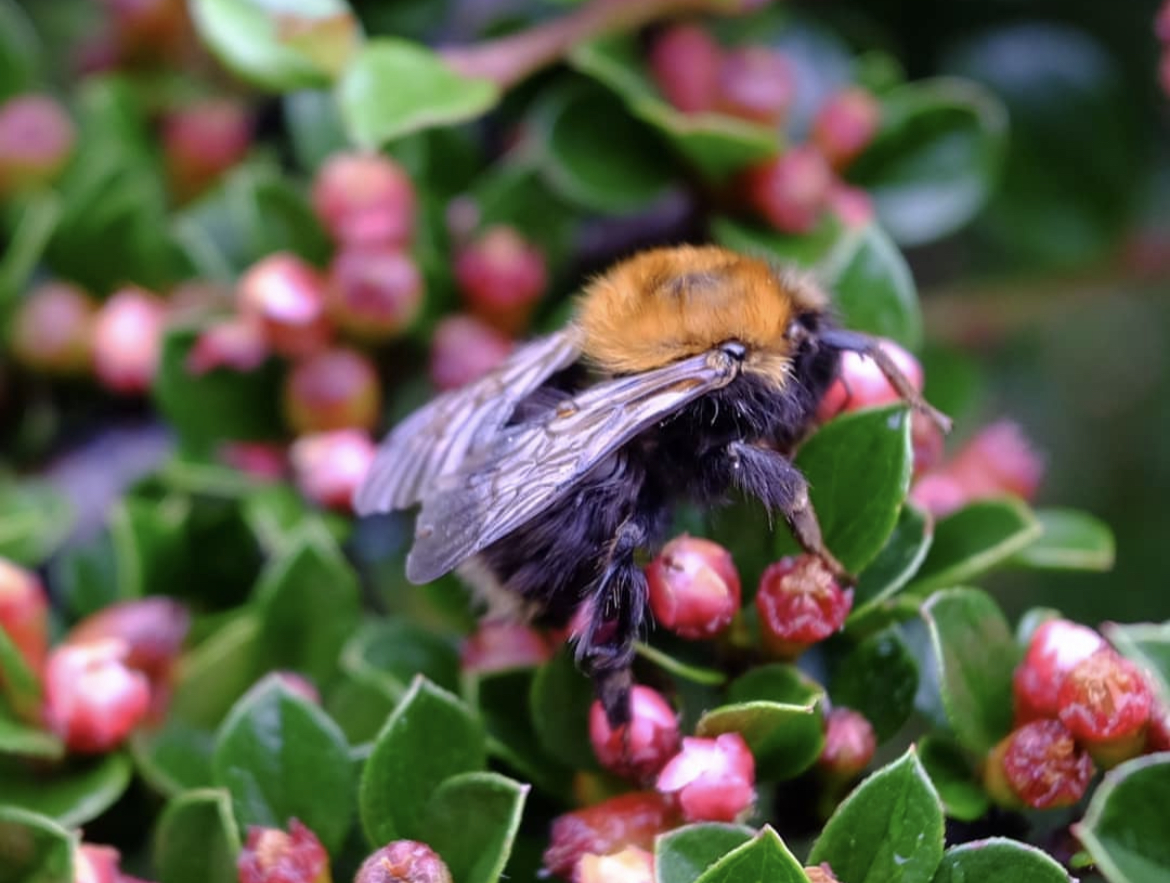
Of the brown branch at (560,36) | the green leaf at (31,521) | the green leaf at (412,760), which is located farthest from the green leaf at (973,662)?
the green leaf at (31,521)

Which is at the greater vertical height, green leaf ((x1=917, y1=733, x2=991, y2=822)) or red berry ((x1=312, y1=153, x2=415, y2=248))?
red berry ((x1=312, y1=153, x2=415, y2=248))

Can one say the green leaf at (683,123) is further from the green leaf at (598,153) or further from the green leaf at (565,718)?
the green leaf at (565,718)

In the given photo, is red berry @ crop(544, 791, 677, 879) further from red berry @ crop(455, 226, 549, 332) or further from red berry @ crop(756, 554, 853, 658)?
red berry @ crop(455, 226, 549, 332)

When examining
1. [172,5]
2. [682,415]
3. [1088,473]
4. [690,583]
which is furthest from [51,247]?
[1088,473]

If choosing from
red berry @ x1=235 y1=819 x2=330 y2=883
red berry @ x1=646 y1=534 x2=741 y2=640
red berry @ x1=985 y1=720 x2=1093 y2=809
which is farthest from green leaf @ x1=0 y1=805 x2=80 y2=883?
red berry @ x1=985 y1=720 x2=1093 y2=809

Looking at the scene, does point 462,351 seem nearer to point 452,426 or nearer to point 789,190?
point 452,426

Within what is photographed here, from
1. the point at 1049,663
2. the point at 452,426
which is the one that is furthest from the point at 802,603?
the point at 452,426
